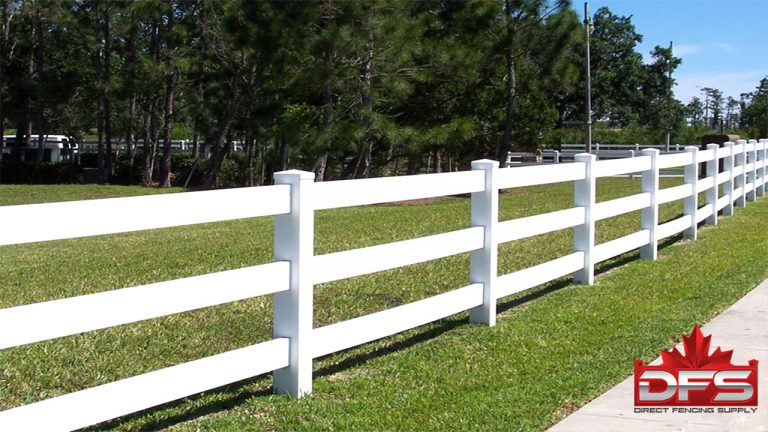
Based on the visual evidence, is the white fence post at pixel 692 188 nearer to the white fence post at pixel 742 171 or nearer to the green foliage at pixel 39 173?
the white fence post at pixel 742 171

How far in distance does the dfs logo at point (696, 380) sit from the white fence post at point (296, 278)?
1.93 m

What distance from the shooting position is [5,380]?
6.18 meters

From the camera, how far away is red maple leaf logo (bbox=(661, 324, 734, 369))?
248 inches

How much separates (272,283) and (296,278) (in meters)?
0.18

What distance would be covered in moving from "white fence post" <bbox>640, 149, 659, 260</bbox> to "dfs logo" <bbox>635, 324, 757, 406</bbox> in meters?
4.88

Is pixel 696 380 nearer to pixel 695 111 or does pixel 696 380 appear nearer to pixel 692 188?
pixel 692 188

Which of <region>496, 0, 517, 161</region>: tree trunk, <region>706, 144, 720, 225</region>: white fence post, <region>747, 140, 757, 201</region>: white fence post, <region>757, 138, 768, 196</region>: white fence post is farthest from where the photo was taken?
<region>496, 0, 517, 161</region>: tree trunk

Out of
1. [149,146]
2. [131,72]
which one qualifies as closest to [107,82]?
[131,72]

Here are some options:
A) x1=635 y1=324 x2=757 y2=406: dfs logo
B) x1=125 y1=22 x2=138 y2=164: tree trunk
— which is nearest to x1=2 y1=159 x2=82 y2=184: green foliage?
x1=125 y1=22 x2=138 y2=164: tree trunk

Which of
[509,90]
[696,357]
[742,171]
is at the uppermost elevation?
[509,90]

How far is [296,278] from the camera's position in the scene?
5.67 metres

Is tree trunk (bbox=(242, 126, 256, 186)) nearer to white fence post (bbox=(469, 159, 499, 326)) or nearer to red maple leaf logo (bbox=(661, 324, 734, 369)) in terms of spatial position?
white fence post (bbox=(469, 159, 499, 326))

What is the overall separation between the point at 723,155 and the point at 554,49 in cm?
1425

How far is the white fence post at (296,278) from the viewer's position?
18.6 ft
